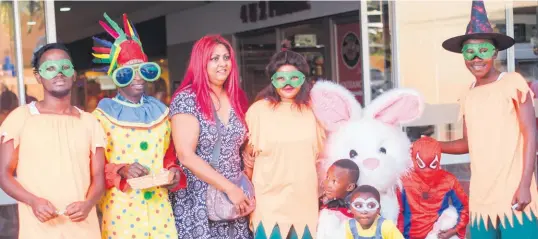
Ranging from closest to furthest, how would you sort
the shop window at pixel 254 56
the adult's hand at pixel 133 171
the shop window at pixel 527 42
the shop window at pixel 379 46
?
1. the adult's hand at pixel 133 171
2. the shop window at pixel 379 46
3. the shop window at pixel 527 42
4. the shop window at pixel 254 56

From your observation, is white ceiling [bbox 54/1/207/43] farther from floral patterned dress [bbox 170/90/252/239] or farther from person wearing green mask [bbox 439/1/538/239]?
person wearing green mask [bbox 439/1/538/239]

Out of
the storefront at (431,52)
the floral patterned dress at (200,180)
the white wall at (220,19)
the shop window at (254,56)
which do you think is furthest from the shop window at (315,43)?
the floral patterned dress at (200,180)

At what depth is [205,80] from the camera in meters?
4.20

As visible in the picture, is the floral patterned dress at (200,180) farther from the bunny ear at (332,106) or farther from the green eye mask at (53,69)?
the green eye mask at (53,69)

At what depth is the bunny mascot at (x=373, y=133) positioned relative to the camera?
13.9ft

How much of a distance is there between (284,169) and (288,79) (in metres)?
0.47

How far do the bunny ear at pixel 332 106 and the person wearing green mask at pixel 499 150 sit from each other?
65 cm

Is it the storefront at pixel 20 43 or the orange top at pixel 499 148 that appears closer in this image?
the orange top at pixel 499 148

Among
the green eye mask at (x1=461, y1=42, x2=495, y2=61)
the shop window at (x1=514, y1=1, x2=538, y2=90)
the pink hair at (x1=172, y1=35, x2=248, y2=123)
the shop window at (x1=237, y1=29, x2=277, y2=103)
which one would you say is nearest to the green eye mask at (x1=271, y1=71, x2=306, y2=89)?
the pink hair at (x1=172, y1=35, x2=248, y2=123)

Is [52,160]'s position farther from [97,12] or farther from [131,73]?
[97,12]

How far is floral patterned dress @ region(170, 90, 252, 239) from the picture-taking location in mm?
4129

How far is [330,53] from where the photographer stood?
1025 cm

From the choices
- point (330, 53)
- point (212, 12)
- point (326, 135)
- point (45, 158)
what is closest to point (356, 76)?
point (330, 53)

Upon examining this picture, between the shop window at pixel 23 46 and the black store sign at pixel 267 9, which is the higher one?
the black store sign at pixel 267 9
